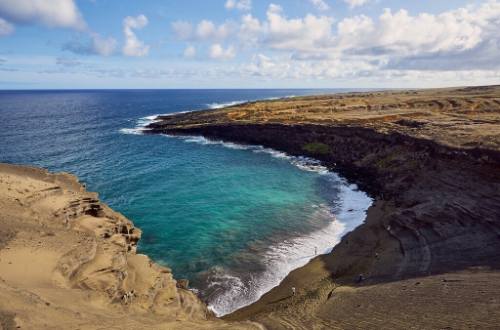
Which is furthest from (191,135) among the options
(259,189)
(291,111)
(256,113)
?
(259,189)

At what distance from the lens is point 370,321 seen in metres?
20.1

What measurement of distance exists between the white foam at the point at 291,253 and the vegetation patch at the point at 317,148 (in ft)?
84.6

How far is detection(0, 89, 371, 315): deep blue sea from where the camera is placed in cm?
3381

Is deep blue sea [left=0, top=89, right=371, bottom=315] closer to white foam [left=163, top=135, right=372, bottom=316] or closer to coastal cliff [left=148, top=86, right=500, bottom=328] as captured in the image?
white foam [left=163, top=135, right=372, bottom=316]

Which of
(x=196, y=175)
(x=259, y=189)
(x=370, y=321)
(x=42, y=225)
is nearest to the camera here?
(x=370, y=321)

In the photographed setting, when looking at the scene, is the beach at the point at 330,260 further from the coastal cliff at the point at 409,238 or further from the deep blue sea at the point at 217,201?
the deep blue sea at the point at 217,201

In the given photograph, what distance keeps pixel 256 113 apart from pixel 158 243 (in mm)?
82818

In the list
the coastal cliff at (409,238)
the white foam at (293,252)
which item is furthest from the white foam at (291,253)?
the coastal cliff at (409,238)

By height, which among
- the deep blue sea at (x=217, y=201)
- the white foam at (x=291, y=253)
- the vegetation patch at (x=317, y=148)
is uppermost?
the vegetation patch at (x=317, y=148)

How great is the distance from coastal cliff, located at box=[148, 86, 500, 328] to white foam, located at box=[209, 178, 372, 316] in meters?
0.98

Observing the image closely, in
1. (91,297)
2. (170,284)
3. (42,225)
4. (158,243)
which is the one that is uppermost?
(42,225)

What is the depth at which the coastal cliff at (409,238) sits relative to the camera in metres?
21.0

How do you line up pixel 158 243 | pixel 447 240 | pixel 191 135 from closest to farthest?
pixel 447 240, pixel 158 243, pixel 191 135

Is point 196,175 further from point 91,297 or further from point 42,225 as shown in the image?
point 91,297
